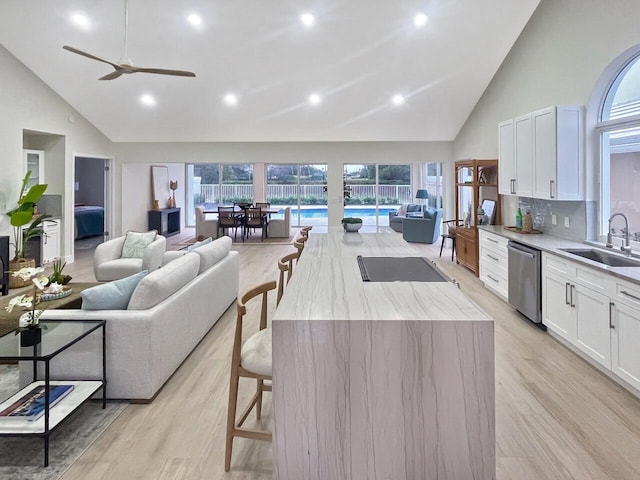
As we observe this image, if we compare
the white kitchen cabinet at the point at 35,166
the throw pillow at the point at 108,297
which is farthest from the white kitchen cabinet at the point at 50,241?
the throw pillow at the point at 108,297

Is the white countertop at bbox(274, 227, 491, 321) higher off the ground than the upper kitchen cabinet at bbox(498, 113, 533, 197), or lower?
lower

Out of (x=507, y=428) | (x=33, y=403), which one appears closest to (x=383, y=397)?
(x=507, y=428)

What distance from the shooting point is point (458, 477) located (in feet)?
5.35

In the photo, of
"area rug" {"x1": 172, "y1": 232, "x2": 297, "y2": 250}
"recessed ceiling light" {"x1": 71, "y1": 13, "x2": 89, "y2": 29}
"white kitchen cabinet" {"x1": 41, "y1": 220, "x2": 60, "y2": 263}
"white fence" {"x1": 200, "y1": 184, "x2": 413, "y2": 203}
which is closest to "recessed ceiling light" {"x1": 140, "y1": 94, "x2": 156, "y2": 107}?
"recessed ceiling light" {"x1": 71, "y1": 13, "x2": 89, "y2": 29}

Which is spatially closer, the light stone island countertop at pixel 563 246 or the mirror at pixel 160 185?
the light stone island countertop at pixel 563 246

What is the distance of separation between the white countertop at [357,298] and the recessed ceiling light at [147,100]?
627cm

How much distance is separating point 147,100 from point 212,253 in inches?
196

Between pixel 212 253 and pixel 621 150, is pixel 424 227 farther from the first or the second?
pixel 212 253

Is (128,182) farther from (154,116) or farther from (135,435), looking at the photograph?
(135,435)

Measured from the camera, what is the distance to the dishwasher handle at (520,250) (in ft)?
13.7

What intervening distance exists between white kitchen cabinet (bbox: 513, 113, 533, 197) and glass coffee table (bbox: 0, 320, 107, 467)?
15.2 feet

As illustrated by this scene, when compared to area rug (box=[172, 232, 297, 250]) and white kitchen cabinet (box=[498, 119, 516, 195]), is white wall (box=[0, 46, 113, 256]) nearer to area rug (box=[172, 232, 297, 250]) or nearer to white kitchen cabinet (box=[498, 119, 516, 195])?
area rug (box=[172, 232, 297, 250])

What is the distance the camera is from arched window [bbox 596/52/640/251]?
372 centimetres

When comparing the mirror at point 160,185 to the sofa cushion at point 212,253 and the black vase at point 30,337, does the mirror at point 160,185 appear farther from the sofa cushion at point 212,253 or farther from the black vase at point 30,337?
the black vase at point 30,337
